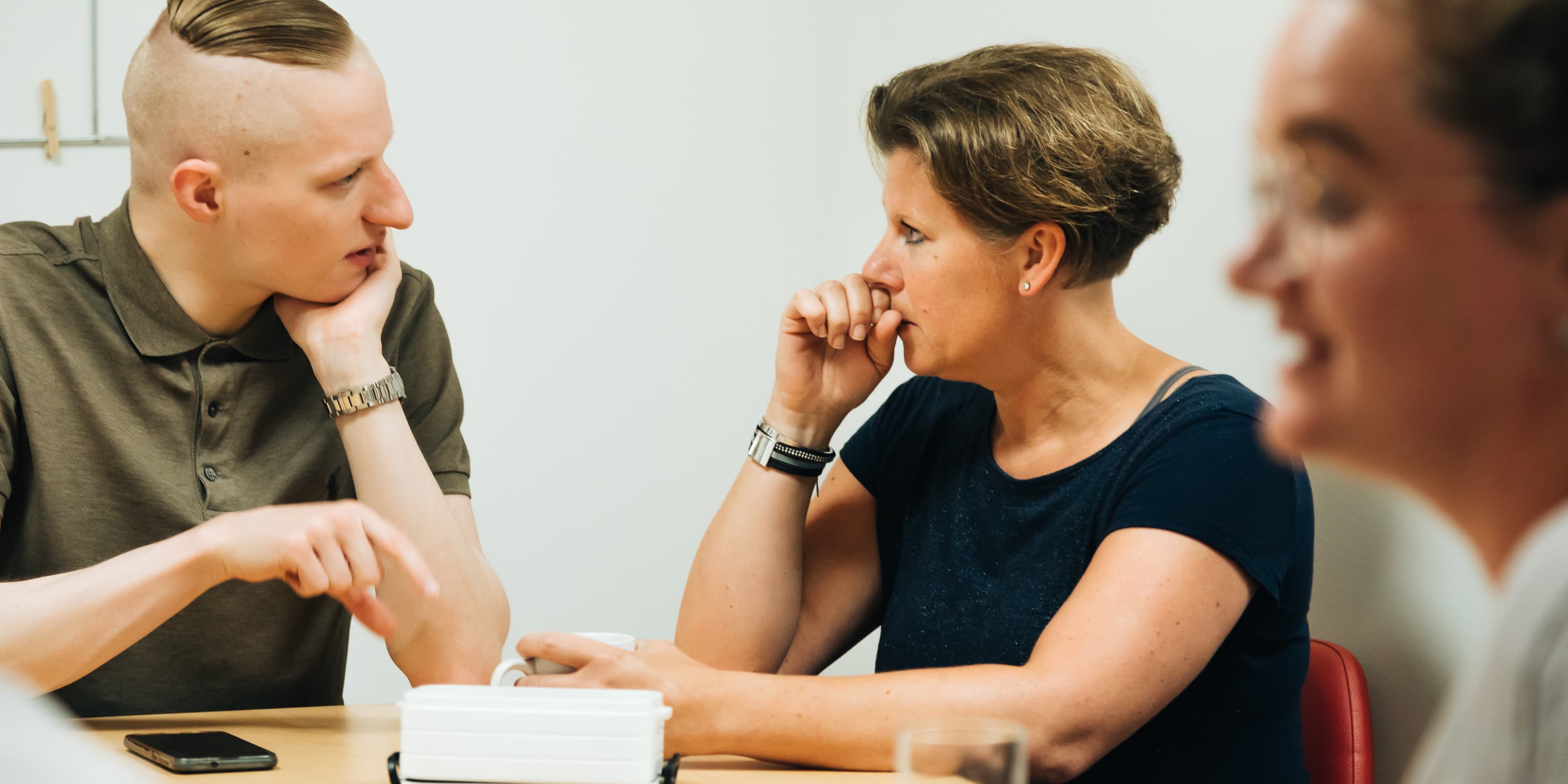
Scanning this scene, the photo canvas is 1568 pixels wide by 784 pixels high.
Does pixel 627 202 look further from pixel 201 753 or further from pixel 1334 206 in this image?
pixel 1334 206

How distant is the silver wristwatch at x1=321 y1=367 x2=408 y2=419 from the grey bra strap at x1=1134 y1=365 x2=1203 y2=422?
2.81ft

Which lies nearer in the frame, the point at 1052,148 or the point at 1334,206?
the point at 1334,206

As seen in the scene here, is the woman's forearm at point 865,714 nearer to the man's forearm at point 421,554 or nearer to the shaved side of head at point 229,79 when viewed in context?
the man's forearm at point 421,554

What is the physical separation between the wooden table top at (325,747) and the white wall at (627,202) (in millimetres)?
936

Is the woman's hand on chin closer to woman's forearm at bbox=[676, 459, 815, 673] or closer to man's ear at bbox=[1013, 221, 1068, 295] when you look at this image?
woman's forearm at bbox=[676, 459, 815, 673]

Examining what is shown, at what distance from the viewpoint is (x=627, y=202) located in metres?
2.50

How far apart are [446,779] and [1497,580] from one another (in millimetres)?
788

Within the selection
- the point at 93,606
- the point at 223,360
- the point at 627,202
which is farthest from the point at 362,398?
the point at 627,202

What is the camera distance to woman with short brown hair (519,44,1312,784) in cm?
109

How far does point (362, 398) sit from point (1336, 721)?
1220 mm

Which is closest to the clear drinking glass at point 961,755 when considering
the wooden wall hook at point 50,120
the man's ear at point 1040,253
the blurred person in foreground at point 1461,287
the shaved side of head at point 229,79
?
the blurred person in foreground at point 1461,287

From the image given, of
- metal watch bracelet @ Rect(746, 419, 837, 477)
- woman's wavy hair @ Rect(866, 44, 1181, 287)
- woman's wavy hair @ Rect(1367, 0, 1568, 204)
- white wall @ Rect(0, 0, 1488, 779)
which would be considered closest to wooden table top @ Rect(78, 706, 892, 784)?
metal watch bracelet @ Rect(746, 419, 837, 477)

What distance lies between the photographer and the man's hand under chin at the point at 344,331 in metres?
1.38

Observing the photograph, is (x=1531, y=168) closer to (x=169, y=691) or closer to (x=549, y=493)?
(x=169, y=691)
